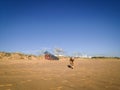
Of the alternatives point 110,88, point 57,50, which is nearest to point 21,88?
point 110,88

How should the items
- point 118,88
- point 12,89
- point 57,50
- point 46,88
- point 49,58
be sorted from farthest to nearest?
point 57,50 → point 49,58 → point 118,88 → point 46,88 → point 12,89

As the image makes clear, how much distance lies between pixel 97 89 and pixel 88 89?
0.51 metres

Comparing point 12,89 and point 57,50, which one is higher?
point 57,50

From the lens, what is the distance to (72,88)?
10070 millimetres

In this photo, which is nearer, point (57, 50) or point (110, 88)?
point (110, 88)

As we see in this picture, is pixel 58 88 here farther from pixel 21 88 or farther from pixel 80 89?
pixel 21 88

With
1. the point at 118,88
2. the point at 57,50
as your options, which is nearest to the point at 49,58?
the point at 118,88

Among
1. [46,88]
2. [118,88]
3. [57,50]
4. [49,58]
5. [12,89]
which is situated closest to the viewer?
[12,89]

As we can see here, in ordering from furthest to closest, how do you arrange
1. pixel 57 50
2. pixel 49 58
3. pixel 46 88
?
1. pixel 57 50
2. pixel 49 58
3. pixel 46 88

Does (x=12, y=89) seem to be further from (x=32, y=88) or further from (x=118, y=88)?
(x=118, y=88)

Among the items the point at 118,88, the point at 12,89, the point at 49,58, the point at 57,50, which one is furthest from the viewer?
the point at 57,50

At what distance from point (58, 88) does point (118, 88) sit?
3461 millimetres

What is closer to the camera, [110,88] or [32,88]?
[32,88]

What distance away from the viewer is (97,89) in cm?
997
